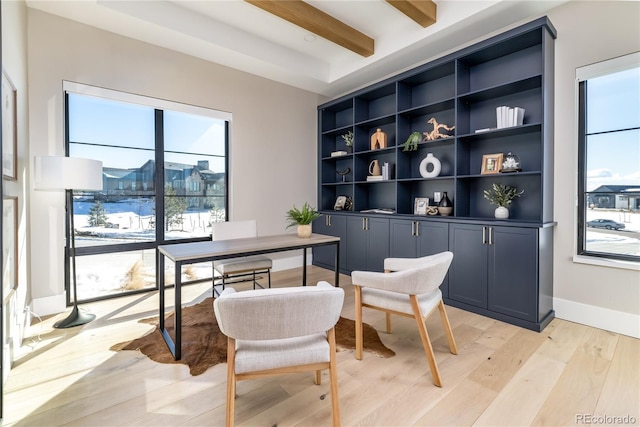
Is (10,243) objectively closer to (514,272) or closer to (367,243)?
(367,243)

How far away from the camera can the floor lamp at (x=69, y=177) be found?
2457 millimetres

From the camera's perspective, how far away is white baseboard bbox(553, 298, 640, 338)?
2473 mm

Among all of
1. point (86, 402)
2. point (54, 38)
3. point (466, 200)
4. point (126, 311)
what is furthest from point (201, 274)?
point (466, 200)

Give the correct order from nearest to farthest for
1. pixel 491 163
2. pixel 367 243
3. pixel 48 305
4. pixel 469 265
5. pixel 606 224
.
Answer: pixel 606 224 → pixel 48 305 → pixel 469 265 → pixel 491 163 → pixel 367 243

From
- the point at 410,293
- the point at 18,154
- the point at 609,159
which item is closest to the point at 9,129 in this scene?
the point at 18,154

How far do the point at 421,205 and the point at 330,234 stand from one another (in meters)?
1.51

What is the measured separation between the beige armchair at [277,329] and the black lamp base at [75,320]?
218cm

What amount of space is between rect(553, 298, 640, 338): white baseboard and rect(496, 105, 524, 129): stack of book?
1740 millimetres

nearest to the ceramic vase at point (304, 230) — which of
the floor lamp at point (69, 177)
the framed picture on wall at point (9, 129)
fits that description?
the floor lamp at point (69, 177)

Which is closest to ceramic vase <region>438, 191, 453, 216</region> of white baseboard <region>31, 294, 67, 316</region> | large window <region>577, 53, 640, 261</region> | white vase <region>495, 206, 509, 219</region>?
white vase <region>495, 206, 509, 219</region>

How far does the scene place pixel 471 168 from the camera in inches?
138

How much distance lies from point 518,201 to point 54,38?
4.91 m

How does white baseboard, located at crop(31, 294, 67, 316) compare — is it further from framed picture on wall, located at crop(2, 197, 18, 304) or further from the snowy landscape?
framed picture on wall, located at crop(2, 197, 18, 304)

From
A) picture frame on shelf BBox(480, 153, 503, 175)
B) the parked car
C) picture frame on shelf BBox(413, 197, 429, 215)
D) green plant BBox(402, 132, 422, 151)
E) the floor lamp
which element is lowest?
the parked car
